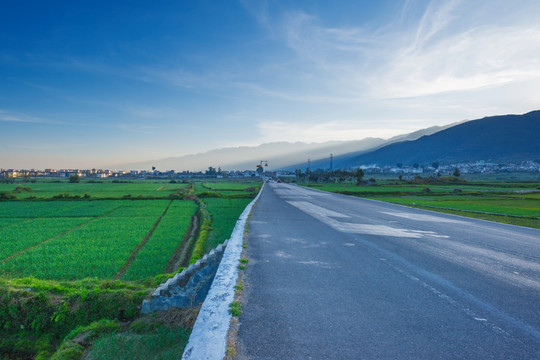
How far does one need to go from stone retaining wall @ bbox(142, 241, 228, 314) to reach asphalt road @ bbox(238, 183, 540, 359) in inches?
41.8

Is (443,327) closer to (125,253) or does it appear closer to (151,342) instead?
(151,342)

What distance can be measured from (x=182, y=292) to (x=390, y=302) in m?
3.87

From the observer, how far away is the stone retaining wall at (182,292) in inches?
209

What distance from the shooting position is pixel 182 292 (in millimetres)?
5496

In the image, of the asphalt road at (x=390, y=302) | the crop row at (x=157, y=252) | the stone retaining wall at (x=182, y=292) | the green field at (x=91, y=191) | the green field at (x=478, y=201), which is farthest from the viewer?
the green field at (x=91, y=191)

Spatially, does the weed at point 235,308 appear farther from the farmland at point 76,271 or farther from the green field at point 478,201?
the green field at point 478,201

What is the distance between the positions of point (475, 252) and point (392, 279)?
4196 millimetres

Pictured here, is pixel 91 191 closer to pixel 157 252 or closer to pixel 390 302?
pixel 157 252

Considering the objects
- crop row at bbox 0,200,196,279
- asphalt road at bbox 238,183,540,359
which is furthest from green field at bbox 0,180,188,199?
asphalt road at bbox 238,183,540,359

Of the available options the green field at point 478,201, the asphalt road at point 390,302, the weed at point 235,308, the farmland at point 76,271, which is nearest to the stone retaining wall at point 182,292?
the farmland at point 76,271

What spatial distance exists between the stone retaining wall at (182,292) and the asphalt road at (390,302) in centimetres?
106

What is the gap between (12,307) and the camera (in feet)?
18.6

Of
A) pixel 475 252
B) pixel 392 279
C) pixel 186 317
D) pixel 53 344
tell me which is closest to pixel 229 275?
pixel 186 317

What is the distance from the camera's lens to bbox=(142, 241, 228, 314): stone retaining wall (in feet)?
17.5
